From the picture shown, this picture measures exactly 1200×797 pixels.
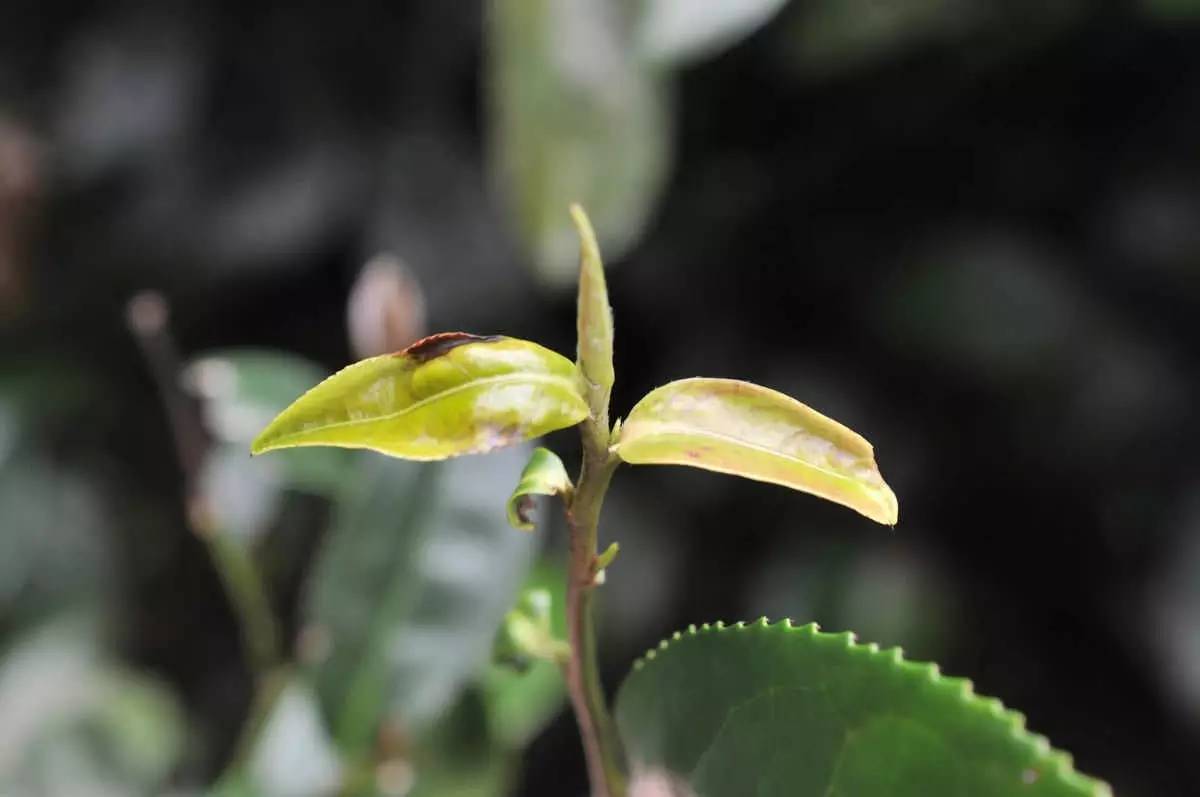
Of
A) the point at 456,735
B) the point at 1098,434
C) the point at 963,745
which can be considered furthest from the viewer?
the point at 1098,434

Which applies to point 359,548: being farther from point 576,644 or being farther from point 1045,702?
point 1045,702

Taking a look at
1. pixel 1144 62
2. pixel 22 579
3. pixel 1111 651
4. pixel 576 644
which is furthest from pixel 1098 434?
pixel 22 579

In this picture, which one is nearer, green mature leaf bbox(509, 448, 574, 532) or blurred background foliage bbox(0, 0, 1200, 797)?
green mature leaf bbox(509, 448, 574, 532)

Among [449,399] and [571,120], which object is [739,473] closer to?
[449,399]

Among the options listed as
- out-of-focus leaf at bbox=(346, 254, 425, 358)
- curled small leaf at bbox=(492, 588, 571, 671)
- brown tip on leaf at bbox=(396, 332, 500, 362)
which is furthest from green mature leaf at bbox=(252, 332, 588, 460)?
out-of-focus leaf at bbox=(346, 254, 425, 358)

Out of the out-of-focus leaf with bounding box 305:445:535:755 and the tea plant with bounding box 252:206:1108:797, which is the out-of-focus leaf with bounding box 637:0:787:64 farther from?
the tea plant with bounding box 252:206:1108:797

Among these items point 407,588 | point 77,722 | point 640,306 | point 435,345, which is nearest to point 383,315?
point 407,588

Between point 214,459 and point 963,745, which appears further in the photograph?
point 214,459

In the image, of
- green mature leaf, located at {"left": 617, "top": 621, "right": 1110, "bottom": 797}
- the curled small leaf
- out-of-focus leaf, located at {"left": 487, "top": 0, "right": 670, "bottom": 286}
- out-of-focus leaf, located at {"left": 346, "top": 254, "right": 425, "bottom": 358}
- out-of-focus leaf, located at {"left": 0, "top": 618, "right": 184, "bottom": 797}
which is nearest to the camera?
green mature leaf, located at {"left": 617, "top": 621, "right": 1110, "bottom": 797}
